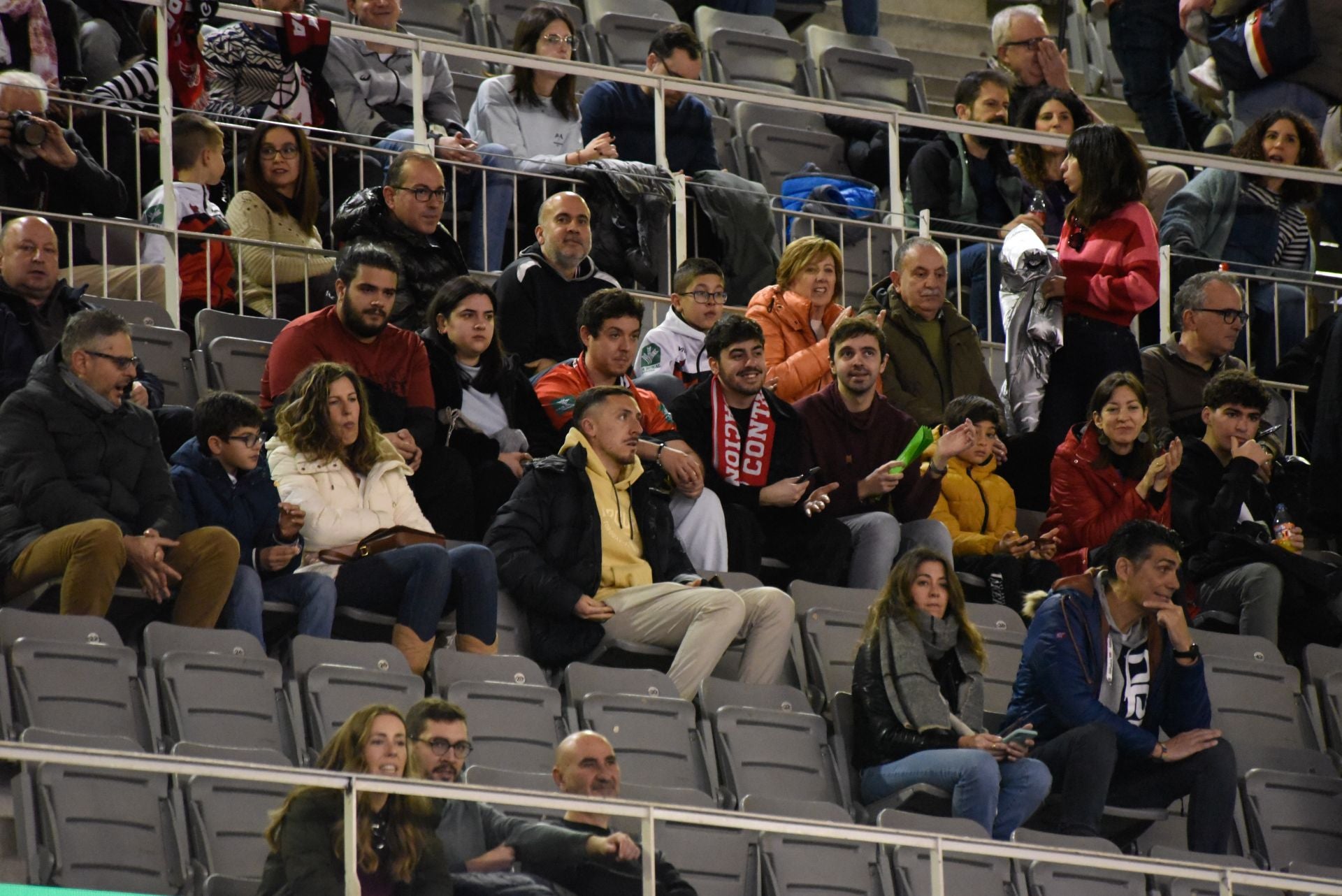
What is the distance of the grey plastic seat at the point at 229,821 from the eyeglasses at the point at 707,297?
351 centimetres

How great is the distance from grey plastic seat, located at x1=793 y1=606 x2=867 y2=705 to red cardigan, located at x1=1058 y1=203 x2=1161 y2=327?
1.91m

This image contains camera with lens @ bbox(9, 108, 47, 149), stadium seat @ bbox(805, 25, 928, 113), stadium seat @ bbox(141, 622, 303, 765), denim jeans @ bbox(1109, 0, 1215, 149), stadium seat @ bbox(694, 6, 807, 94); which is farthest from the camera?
stadium seat @ bbox(805, 25, 928, 113)

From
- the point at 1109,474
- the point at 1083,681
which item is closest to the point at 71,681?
the point at 1083,681

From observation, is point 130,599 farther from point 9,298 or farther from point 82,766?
point 82,766

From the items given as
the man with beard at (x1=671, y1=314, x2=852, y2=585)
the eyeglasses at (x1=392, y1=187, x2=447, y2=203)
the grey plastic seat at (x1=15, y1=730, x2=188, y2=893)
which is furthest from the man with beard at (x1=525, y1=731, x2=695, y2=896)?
the eyeglasses at (x1=392, y1=187, x2=447, y2=203)

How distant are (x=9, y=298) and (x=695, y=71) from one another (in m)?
3.62

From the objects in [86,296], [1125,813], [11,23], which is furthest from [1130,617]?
[11,23]

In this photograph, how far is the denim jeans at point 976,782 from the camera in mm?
7047

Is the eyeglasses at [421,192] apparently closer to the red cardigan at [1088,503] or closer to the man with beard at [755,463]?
the man with beard at [755,463]

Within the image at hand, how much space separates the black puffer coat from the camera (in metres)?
8.37

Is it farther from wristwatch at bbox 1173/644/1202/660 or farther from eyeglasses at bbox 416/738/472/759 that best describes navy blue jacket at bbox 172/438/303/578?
wristwatch at bbox 1173/644/1202/660

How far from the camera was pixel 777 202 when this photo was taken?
36.0ft

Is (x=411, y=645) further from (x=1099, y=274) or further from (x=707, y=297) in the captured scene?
(x=1099, y=274)

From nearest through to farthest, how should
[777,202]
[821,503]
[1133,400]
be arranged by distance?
[821,503] → [1133,400] → [777,202]
